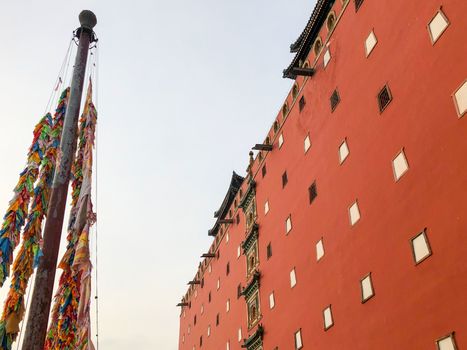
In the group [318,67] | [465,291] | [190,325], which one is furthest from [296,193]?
[190,325]

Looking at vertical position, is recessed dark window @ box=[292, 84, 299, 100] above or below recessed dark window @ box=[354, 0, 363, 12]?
above

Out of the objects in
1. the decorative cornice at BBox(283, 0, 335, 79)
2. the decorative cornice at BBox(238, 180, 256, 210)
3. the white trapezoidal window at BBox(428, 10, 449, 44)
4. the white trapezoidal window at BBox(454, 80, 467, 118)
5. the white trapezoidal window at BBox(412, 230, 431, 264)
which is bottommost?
the white trapezoidal window at BBox(412, 230, 431, 264)

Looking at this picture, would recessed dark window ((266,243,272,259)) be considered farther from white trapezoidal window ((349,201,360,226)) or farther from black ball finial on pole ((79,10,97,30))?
black ball finial on pole ((79,10,97,30))

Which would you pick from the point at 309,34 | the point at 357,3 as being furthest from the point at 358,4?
the point at 309,34

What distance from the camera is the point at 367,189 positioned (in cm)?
1457

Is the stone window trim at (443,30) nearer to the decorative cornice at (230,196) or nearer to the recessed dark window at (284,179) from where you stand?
the recessed dark window at (284,179)

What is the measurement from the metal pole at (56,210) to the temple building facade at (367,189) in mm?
7722

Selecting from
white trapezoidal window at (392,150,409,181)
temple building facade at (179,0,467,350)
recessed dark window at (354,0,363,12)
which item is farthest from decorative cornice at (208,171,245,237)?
white trapezoidal window at (392,150,409,181)

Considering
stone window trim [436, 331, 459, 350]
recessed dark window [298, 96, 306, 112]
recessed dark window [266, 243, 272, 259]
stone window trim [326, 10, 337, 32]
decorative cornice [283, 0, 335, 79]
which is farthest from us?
A: recessed dark window [266, 243, 272, 259]

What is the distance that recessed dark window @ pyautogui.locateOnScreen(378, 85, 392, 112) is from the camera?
14.1 meters

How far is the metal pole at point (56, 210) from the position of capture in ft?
22.2

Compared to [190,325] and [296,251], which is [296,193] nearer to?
[296,251]

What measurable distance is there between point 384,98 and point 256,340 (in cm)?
1263

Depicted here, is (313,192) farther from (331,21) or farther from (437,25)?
(437,25)
